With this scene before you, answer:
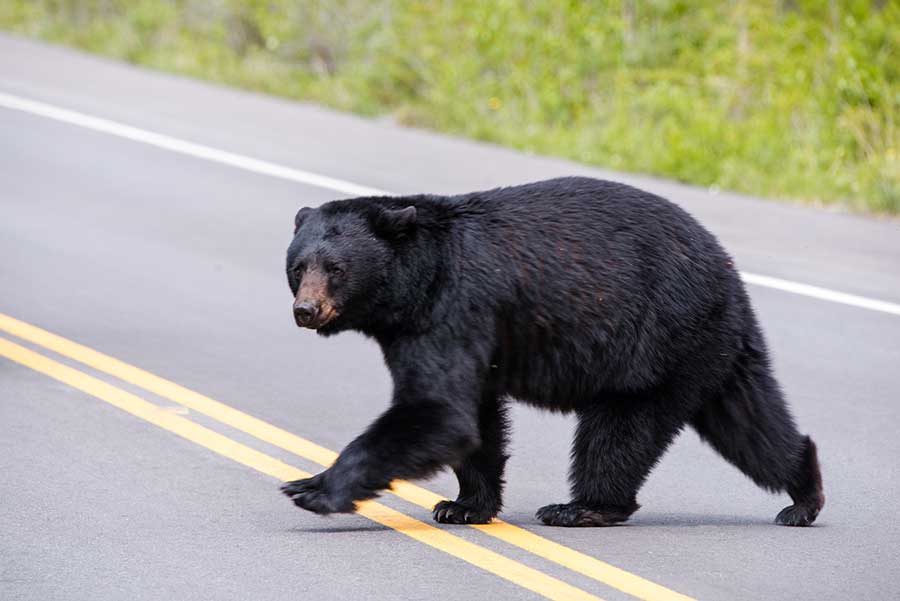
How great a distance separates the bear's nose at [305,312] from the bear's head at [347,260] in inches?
0.5

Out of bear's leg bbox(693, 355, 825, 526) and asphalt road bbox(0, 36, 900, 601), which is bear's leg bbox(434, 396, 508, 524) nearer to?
asphalt road bbox(0, 36, 900, 601)

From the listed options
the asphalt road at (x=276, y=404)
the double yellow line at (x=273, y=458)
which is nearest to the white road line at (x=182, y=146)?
the asphalt road at (x=276, y=404)

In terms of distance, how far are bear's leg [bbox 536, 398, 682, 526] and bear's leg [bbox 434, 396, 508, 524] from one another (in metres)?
0.27

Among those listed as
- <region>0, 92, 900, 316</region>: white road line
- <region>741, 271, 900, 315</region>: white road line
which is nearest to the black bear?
<region>741, 271, 900, 315</region>: white road line

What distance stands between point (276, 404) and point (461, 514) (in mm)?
2012

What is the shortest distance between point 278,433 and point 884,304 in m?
4.40

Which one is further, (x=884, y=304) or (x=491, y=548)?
(x=884, y=304)

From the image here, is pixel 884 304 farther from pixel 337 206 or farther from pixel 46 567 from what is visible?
pixel 46 567

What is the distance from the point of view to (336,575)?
18.7 feet

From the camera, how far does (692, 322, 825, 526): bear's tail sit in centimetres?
638

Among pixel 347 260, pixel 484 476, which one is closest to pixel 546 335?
pixel 484 476

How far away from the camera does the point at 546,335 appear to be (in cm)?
614

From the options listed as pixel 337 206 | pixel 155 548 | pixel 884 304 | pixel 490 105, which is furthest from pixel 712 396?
pixel 490 105

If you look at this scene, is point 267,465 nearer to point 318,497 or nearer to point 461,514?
point 461,514
